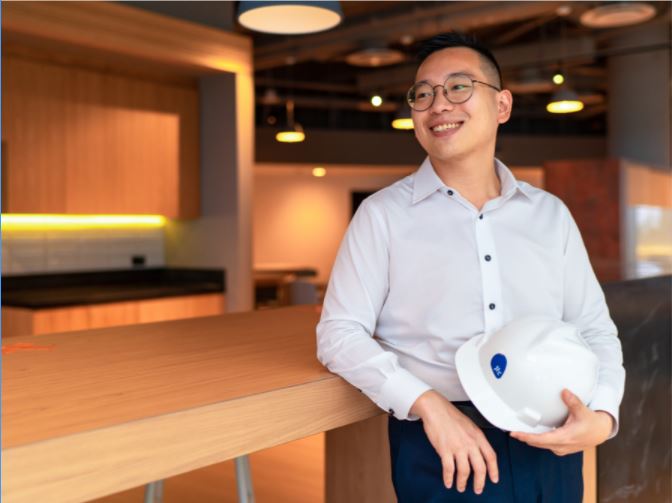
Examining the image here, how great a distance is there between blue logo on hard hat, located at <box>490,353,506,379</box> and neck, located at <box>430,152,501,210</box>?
40 centimetres

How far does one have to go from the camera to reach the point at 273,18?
296 centimetres

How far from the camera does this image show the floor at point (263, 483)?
354cm

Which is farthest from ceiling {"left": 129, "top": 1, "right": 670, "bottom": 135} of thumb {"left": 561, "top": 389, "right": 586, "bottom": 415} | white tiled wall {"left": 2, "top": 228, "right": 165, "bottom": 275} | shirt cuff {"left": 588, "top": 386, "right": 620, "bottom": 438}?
thumb {"left": 561, "top": 389, "right": 586, "bottom": 415}

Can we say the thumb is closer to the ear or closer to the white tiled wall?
the ear

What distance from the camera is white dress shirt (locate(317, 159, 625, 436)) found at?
1.60m

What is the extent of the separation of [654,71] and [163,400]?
32.1 feet

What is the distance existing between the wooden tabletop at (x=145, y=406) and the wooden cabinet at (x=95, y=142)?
3.00m

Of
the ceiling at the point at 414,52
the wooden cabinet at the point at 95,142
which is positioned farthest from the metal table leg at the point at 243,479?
the wooden cabinet at the point at 95,142

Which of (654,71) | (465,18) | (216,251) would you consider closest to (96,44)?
(216,251)

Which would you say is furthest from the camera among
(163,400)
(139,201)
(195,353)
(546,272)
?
(139,201)

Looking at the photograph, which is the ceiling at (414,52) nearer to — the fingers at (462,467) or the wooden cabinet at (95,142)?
the wooden cabinet at (95,142)

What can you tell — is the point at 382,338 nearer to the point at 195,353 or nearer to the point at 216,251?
the point at 195,353

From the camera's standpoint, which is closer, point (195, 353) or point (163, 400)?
point (163, 400)

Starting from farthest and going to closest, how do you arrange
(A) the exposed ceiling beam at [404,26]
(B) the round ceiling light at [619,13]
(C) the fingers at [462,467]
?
(A) the exposed ceiling beam at [404,26], (B) the round ceiling light at [619,13], (C) the fingers at [462,467]
